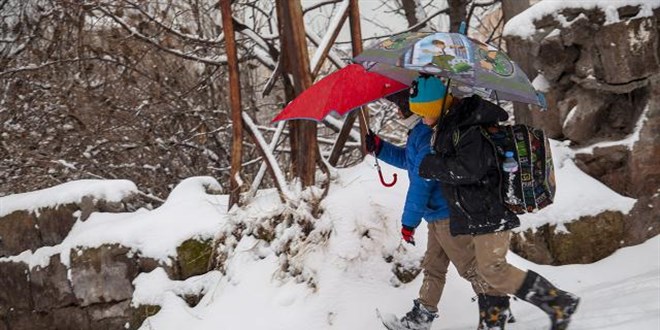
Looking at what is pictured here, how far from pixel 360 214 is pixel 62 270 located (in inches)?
105

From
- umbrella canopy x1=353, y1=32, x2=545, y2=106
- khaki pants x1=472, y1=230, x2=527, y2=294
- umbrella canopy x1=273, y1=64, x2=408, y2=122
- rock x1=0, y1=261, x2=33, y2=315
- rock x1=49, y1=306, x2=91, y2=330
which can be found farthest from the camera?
rock x1=0, y1=261, x2=33, y2=315

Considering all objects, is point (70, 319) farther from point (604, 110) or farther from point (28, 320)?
point (604, 110)

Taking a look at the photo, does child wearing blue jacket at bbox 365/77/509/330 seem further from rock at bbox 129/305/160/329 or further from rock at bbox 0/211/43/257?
rock at bbox 0/211/43/257

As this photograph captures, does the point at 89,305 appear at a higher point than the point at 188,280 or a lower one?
lower

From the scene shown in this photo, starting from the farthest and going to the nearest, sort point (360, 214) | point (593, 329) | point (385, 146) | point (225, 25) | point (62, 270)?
point (62, 270) < point (225, 25) < point (360, 214) < point (385, 146) < point (593, 329)

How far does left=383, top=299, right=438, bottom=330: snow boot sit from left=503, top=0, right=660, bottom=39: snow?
235 centimetres

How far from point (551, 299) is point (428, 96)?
3.67 feet

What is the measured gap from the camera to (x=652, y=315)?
3.00 metres

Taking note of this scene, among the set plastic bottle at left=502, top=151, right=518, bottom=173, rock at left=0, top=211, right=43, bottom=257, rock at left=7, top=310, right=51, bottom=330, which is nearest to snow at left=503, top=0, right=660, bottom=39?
plastic bottle at left=502, top=151, right=518, bottom=173

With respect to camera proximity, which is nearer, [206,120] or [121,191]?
[121,191]

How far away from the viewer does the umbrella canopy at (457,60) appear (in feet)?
8.58

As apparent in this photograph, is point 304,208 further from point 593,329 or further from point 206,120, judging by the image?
point 206,120

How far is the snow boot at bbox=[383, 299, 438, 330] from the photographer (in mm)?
3187

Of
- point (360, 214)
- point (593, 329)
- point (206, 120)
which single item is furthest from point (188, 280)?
point (206, 120)
